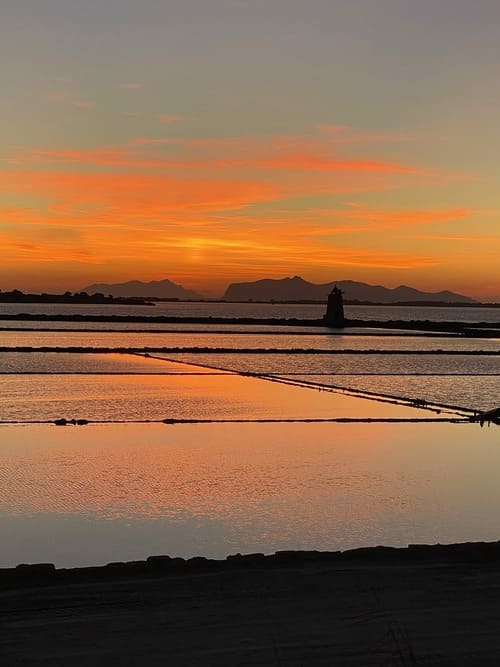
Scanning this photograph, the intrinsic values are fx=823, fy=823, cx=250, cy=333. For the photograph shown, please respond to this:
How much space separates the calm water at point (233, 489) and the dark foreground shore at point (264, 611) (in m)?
0.80

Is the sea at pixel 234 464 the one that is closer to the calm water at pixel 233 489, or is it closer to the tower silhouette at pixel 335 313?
the calm water at pixel 233 489

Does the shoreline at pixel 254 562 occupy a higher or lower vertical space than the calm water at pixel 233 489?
higher

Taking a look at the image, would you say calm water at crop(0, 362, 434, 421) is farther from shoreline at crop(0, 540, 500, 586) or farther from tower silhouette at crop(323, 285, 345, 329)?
tower silhouette at crop(323, 285, 345, 329)

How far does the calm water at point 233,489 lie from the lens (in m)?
6.05

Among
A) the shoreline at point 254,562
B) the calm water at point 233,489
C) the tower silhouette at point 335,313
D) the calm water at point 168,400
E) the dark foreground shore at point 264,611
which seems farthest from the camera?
the tower silhouette at point 335,313

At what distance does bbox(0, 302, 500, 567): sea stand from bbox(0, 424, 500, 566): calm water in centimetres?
2

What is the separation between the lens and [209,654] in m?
3.81

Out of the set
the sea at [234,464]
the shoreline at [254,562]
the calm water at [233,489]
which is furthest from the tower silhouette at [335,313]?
the shoreline at [254,562]

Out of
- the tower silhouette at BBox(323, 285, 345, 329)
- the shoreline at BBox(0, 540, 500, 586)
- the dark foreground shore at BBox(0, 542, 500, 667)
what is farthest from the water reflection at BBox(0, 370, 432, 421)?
Result: the tower silhouette at BBox(323, 285, 345, 329)

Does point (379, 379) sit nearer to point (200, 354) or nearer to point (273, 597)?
point (200, 354)

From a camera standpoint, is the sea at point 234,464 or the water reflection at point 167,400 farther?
the water reflection at point 167,400

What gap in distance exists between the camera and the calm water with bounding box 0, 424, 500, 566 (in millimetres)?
6047

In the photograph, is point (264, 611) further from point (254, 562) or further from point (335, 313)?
point (335, 313)

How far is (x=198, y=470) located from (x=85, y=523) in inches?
93.3
